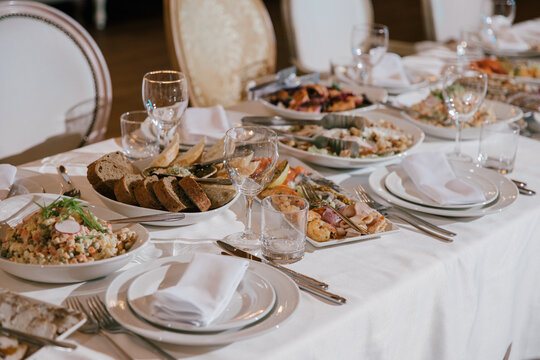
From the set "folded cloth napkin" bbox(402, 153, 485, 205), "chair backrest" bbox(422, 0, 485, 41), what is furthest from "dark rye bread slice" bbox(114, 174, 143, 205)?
"chair backrest" bbox(422, 0, 485, 41)

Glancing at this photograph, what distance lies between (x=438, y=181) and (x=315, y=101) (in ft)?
1.96

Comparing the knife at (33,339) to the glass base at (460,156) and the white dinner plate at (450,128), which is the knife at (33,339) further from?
the white dinner plate at (450,128)

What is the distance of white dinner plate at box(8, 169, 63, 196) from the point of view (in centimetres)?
139

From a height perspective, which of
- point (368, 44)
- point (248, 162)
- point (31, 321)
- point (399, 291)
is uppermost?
point (368, 44)

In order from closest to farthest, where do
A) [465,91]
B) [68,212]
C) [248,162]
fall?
[68,212], [248,162], [465,91]

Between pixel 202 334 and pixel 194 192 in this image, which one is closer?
pixel 202 334

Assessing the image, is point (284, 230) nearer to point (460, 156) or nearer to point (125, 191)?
point (125, 191)

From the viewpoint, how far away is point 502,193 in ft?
4.83

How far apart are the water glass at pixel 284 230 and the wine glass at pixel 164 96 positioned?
1.41ft

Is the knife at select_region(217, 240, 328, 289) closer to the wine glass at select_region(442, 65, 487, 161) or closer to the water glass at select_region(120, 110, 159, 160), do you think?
the water glass at select_region(120, 110, 159, 160)

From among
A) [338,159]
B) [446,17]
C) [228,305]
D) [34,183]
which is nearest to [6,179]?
[34,183]

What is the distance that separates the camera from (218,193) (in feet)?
4.24

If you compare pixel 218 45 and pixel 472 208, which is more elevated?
pixel 218 45

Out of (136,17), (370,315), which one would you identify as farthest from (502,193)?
(136,17)
